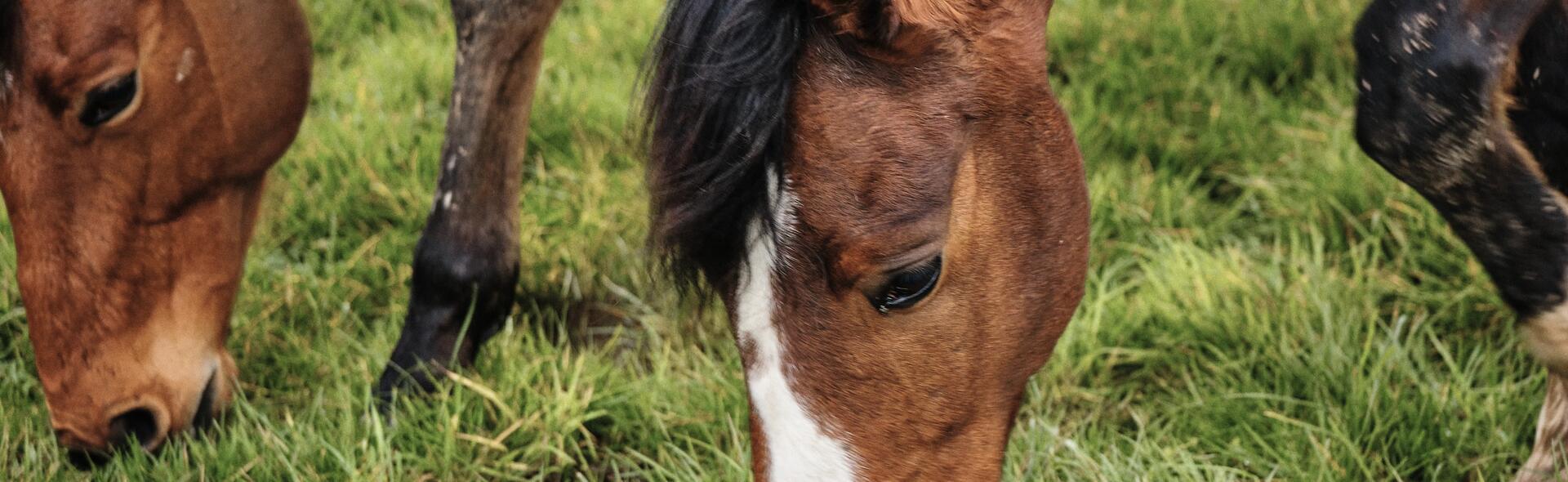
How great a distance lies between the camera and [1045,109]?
1831 mm

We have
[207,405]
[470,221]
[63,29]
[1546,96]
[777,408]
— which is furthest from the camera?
[470,221]

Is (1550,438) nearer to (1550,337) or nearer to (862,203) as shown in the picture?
(1550,337)

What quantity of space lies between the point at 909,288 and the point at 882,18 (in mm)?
342

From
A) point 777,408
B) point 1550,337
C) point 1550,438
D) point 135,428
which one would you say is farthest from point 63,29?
point 1550,438

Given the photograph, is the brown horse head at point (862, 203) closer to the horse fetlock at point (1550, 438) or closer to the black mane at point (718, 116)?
the black mane at point (718, 116)

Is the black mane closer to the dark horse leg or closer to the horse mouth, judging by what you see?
the dark horse leg

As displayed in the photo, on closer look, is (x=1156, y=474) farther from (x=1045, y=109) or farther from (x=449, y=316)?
(x=449, y=316)

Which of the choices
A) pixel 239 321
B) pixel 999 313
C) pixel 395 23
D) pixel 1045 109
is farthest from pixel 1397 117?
pixel 395 23

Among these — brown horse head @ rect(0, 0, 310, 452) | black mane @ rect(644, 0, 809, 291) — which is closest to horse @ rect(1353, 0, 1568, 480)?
black mane @ rect(644, 0, 809, 291)

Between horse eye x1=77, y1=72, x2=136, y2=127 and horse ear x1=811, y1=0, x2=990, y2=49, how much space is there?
128cm

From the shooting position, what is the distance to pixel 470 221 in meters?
2.82


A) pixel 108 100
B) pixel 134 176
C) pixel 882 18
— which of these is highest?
pixel 882 18

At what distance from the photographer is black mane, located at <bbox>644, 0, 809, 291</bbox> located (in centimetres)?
160

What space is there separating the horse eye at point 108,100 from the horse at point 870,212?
105cm
